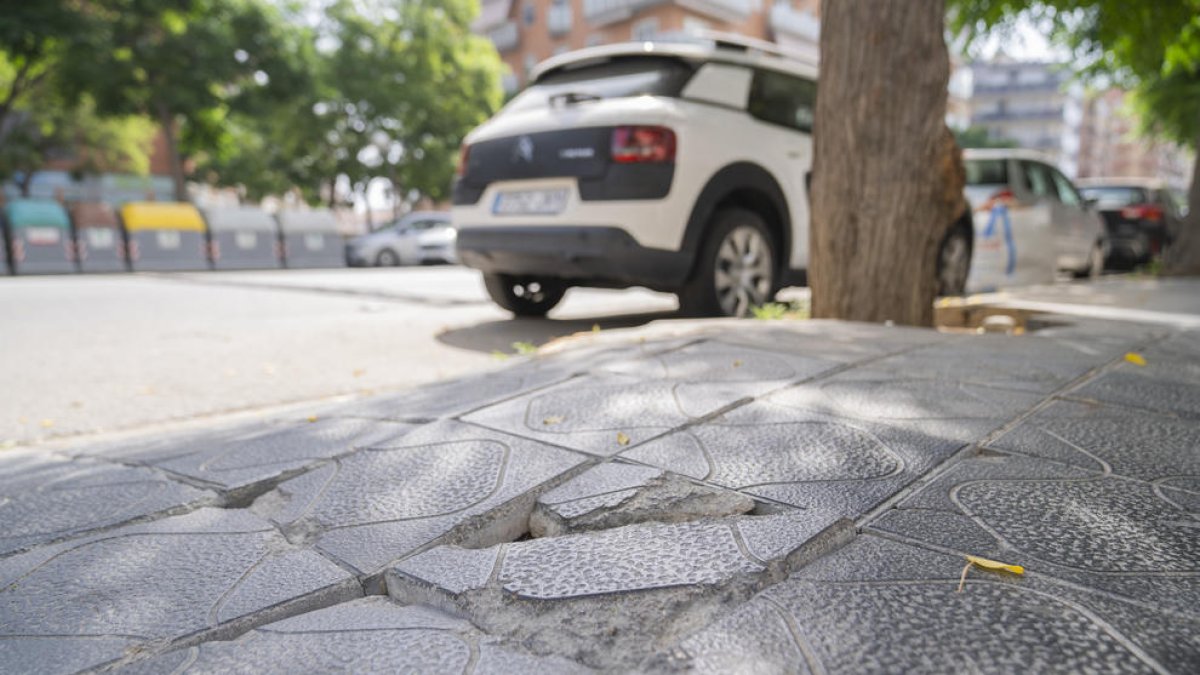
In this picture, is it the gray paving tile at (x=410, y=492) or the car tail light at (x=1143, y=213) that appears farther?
the car tail light at (x=1143, y=213)

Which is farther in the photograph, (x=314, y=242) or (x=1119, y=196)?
(x=314, y=242)

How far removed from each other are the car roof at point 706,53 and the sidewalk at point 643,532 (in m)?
3.25

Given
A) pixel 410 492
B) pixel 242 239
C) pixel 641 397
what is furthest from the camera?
pixel 242 239

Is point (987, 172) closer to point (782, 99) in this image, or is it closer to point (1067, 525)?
point (782, 99)

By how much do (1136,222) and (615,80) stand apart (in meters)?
13.0

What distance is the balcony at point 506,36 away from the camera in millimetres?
50031

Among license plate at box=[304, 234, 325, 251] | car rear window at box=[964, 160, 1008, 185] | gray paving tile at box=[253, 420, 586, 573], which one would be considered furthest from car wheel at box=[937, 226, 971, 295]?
license plate at box=[304, 234, 325, 251]

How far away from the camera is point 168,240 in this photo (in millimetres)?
17016

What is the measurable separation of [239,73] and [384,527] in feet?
81.0

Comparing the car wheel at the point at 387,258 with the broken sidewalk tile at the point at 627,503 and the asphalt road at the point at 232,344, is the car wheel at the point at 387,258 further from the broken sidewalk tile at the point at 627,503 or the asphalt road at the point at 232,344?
the broken sidewalk tile at the point at 627,503

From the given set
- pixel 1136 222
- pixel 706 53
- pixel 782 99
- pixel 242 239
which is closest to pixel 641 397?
pixel 706 53

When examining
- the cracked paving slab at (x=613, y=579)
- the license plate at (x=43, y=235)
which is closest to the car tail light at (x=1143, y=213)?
the cracked paving slab at (x=613, y=579)

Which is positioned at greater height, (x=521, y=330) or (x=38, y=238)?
(x=38, y=238)

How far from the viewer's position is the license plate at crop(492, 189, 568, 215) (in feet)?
17.2
